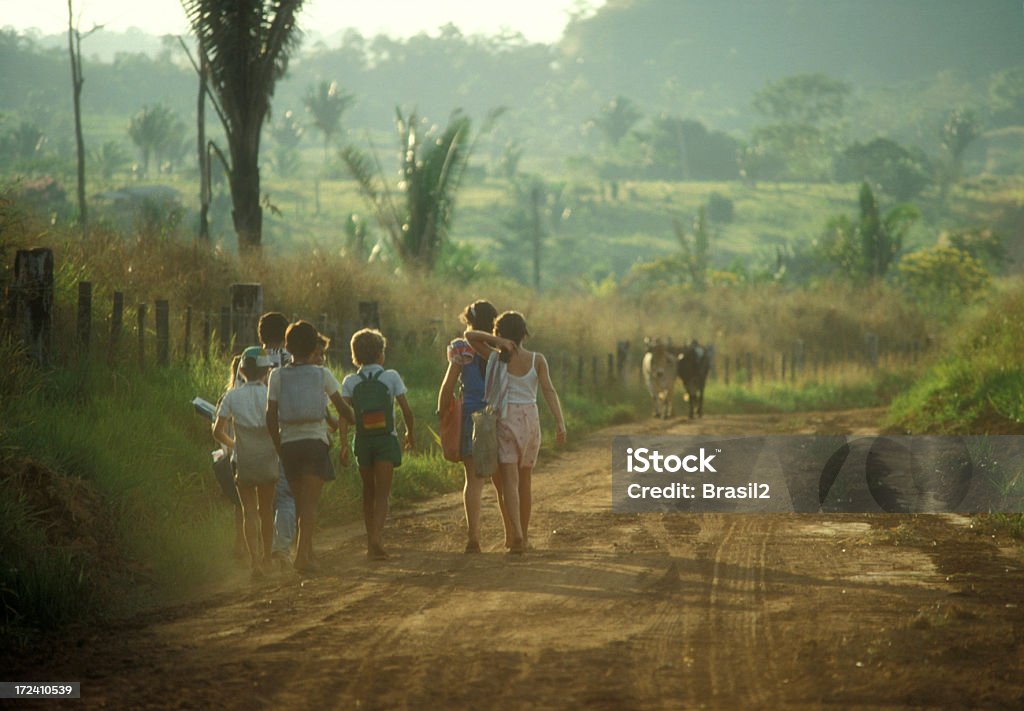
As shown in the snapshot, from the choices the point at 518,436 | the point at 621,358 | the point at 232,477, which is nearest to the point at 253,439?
the point at 232,477

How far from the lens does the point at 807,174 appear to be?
474 feet

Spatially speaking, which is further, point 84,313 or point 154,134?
point 154,134

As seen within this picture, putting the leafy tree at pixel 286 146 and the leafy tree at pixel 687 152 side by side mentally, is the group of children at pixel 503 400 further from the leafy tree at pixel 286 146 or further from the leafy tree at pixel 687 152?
the leafy tree at pixel 687 152

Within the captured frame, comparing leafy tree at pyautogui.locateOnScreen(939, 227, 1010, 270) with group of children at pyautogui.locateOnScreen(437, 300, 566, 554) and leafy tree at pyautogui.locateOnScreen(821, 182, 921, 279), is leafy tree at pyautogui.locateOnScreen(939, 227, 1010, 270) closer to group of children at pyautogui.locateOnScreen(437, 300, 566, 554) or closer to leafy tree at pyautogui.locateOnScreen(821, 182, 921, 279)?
leafy tree at pyautogui.locateOnScreen(821, 182, 921, 279)

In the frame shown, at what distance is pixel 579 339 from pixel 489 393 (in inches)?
1042

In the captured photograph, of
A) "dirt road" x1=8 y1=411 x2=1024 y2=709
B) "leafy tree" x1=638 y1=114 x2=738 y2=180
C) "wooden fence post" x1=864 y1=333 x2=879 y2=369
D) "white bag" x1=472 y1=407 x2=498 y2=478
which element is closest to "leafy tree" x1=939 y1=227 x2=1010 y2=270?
"wooden fence post" x1=864 y1=333 x2=879 y2=369

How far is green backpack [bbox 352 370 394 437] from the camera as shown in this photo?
411 inches

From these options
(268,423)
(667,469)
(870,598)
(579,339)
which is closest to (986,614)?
(870,598)

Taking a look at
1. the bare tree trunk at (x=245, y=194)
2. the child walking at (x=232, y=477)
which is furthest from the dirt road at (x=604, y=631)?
the bare tree trunk at (x=245, y=194)

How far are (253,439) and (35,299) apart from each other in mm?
4602

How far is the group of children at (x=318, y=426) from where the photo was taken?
9.98 metres

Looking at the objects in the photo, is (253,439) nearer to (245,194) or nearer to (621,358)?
(245,194)

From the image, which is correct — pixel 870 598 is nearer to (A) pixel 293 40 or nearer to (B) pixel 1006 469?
(B) pixel 1006 469
